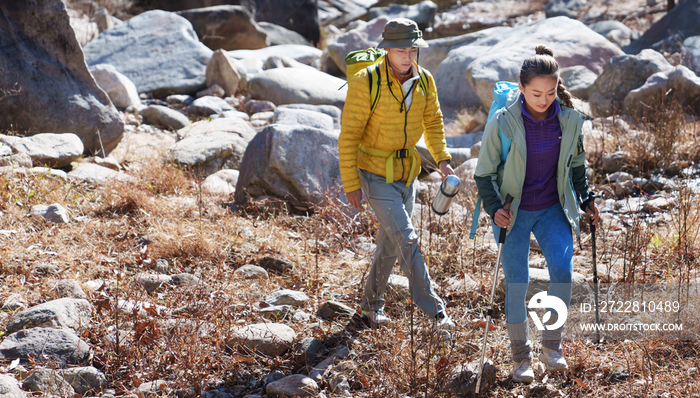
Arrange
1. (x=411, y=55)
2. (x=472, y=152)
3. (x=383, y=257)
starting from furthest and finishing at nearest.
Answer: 1. (x=472, y=152)
2. (x=383, y=257)
3. (x=411, y=55)

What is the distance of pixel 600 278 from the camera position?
175 inches

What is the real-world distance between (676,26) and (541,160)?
43.8 feet

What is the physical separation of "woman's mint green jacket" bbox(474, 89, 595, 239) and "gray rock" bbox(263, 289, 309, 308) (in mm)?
1726

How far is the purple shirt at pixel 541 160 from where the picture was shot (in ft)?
10.2

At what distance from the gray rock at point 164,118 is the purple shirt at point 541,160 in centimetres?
782

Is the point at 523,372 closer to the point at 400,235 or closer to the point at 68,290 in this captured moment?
the point at 400,235

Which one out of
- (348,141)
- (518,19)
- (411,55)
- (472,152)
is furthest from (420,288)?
(518,19)

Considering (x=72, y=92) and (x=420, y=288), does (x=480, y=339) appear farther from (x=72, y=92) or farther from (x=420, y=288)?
(x=72, y=92)

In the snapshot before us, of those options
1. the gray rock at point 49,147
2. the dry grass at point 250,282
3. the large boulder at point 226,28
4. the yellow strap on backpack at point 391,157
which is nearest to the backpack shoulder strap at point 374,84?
the yellow strap on backpack at point 391,157

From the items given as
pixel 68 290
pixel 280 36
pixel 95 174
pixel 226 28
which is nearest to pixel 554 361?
pixel 68 290

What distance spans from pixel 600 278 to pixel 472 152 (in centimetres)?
387

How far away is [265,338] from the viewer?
144 inches

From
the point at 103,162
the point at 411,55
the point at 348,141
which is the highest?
the point at 411,55

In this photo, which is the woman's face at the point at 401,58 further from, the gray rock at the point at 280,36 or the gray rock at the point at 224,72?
the gray rock at the point at 280,36
